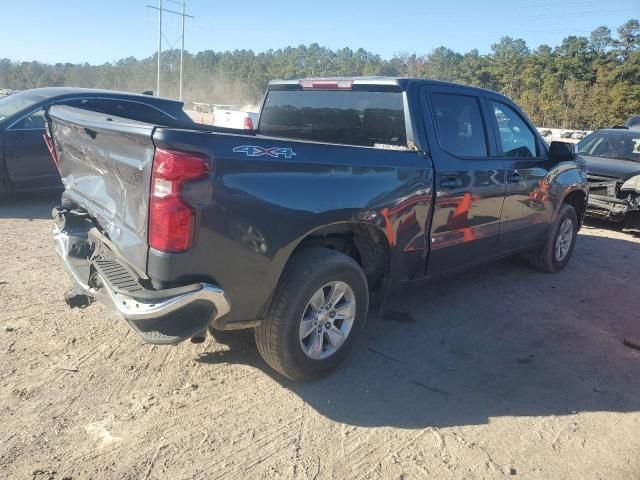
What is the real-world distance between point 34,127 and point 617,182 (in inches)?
360

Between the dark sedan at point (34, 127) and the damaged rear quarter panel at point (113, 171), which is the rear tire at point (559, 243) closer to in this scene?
the damaged rear quarter panel at point (113, 171)

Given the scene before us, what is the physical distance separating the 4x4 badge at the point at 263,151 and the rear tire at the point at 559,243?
399 centimetres

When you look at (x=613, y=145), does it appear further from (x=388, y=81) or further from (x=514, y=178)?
(x=388, y=81)

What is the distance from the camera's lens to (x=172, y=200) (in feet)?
8.14

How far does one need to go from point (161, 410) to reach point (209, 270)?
95 cm

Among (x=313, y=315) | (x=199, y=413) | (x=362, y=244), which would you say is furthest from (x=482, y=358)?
(x=199, y=413)

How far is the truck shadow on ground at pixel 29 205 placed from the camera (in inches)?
281

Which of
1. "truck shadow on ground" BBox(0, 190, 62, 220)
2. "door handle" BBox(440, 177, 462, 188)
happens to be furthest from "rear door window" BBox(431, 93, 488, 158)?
"truck shadow on ground" BBox(0, 190, 62, 220)

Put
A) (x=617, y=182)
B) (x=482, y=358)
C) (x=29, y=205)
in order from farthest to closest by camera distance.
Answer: (x=617, y=182) < (x=29, y=205) < (x=482, y=358)

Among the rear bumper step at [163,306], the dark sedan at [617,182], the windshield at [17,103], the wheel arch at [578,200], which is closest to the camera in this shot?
the rear bumper step at [163,306]

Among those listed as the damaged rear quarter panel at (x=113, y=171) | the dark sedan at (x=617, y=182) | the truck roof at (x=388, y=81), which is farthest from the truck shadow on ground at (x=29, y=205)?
the dark sedan at (x=617, y=182)

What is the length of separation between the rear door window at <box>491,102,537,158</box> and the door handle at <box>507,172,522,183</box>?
0.64ft

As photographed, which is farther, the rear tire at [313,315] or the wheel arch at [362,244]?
the wheel arch at [362,244]

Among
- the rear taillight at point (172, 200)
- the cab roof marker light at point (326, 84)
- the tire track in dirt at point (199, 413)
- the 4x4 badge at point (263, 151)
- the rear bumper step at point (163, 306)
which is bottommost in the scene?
the tire track in dirt at point (199, 413)
